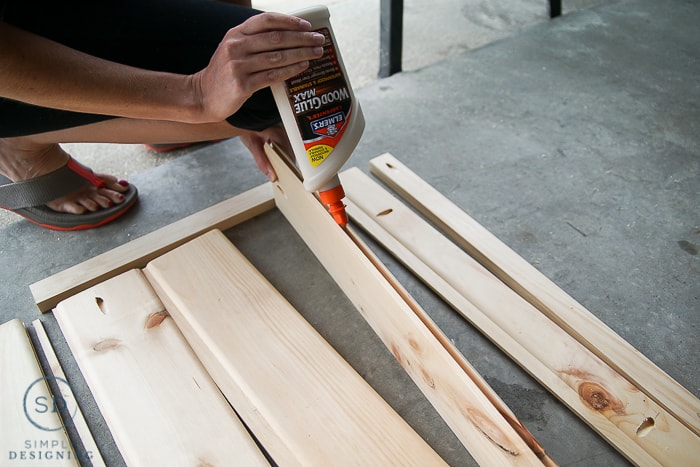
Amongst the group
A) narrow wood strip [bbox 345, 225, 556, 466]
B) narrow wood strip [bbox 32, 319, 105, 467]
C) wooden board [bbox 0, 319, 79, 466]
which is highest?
narrow wood strip [bbox 345, 225, 556, 466]

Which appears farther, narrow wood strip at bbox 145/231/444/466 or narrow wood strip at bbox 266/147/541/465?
narrow wood strip at bbox 145/231/444/466

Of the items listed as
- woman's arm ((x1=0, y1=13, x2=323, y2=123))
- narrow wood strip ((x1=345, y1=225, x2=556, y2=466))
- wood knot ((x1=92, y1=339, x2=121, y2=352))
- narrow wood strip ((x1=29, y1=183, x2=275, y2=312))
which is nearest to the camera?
narrow wood strip ((x1=345, y1=225, x2=556, y2=466))

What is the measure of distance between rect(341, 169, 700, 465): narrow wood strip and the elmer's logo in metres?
0.36

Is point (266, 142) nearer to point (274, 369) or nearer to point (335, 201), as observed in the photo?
point (335, 201)

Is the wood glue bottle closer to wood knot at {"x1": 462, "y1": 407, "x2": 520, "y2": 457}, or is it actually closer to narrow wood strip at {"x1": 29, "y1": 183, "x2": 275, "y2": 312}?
narrow wood strip at {"x1": 29, "y1": 183, "x2": 275, "y2": 312}

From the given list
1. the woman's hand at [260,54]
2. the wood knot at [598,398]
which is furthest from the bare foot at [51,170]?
the wood knot at [598,398]

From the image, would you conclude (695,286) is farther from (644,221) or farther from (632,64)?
(632,64)

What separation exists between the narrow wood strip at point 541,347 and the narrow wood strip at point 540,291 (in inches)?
1.2

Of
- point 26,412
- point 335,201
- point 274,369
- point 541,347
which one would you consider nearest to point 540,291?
point 541,347

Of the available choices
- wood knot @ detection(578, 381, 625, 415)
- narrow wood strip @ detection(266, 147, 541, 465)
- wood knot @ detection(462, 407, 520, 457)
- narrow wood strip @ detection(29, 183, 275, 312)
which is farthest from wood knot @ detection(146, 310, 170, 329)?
wood knot @ detection(578, 381, 625, 415)

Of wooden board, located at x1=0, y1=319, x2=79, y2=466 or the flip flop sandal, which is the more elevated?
the flip flop sandal

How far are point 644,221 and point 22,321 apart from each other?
1.55 m

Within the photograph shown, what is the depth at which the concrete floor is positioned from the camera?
112cm

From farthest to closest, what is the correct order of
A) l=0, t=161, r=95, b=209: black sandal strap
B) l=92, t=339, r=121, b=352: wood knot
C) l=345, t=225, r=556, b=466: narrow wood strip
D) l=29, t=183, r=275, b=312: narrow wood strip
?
1. l=0, t=161, r=95, b=209: black sandal strap
2. l=29, t=183, r=275, b=312: narrow wood strip
3. l=92, t=339, r=121, b=352: wood knot
4. l=345, t=225, r=556, b=466: narrow wood strip
